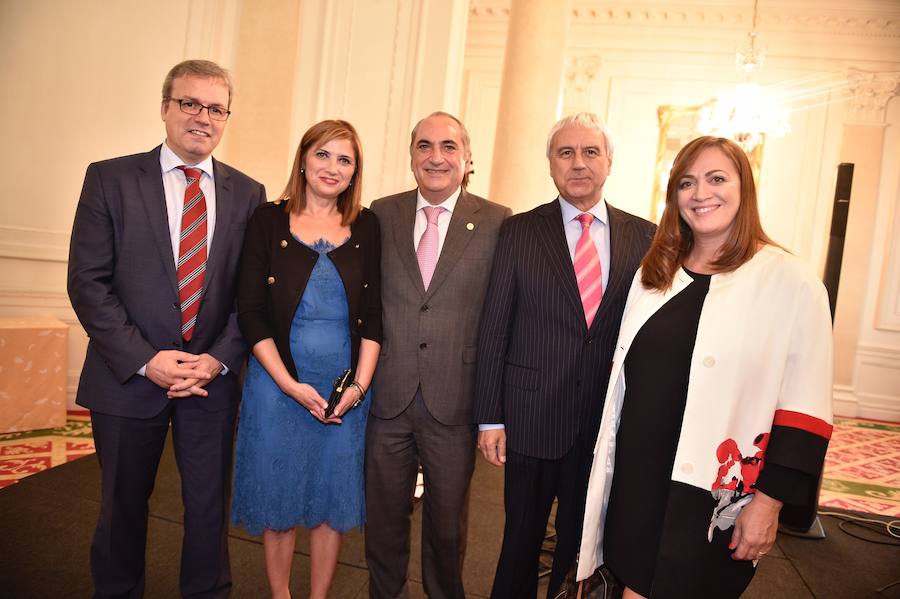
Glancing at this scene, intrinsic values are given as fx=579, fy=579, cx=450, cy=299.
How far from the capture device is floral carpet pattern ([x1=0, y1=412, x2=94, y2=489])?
3.36m

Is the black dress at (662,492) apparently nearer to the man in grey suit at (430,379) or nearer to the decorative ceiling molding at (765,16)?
the man in grey suit at (430,379)

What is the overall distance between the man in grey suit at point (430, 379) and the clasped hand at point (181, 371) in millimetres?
585

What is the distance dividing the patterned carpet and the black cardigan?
2.31 metres

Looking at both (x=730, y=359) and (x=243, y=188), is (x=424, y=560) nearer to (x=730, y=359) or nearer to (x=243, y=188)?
(x=730, y=359)

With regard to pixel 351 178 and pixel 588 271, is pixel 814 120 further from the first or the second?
pixel 351 178

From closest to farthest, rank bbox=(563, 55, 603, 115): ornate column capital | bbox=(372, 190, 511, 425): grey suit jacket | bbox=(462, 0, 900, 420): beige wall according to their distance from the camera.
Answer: bbox=(372, 190, 511, 425): grey suit jacket
bbox=(462, 0, 900, 420): beige wall
bbox=(563, 55, 603, 115): ornate column capital

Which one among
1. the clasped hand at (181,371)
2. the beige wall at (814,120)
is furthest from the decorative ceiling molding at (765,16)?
the clasped hand at (181,371)

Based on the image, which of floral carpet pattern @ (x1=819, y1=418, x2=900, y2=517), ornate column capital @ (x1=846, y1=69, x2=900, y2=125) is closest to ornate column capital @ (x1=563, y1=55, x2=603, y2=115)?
ornate column capital @ (x1=846, y1=69, x2=900, y2=125)

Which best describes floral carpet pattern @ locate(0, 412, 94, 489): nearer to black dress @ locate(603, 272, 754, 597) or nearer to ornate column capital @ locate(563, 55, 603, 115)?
black dress @ locate(603, 272, 754, 597)

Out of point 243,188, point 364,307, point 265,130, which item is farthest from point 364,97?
point 364,307

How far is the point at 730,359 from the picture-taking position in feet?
4.83

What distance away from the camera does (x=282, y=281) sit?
6.56 ft

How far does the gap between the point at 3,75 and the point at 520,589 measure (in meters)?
4.77

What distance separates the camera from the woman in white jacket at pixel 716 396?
1434 mm
